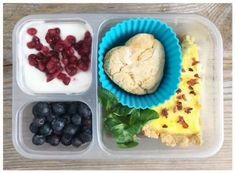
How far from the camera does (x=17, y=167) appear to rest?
1.52m

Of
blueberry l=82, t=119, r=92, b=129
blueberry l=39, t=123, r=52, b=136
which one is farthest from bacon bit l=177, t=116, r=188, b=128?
blueberry l=39, t=123, r=52, b=136

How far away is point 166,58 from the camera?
146cm

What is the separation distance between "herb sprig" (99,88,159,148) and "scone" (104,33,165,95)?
5cm

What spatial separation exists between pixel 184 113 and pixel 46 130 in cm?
37

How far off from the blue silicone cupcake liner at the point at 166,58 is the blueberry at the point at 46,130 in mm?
189

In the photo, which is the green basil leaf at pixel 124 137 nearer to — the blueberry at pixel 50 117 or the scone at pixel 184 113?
the scone at pixel 184 113

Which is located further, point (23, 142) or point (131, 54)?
point (23, 142)

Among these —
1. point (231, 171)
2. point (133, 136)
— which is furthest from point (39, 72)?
point (231, 171)

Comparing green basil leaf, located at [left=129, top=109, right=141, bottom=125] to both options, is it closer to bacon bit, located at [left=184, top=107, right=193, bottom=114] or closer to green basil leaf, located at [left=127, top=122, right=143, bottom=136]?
green basil leaf, located at [left=127, top=122, right=143, bottom=136]

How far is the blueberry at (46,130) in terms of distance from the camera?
4.84 feet

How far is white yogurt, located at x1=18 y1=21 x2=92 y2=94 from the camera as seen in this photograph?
4.85ft

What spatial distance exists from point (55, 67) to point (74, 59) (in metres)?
0.05

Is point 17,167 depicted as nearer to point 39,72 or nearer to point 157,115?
point 39,72

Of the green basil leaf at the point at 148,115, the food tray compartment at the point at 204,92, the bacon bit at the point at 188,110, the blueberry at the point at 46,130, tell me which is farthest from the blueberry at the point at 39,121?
the bacon bit at the point at 188,110
